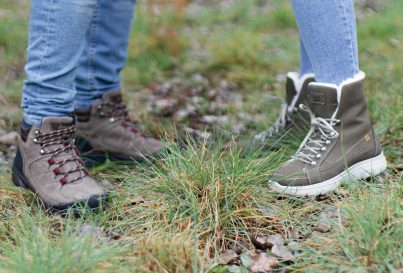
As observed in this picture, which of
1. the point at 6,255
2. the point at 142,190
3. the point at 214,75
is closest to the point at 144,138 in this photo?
the point at 142,190

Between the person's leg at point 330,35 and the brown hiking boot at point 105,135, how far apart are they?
2.82ft

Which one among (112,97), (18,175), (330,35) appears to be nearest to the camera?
(330,35)

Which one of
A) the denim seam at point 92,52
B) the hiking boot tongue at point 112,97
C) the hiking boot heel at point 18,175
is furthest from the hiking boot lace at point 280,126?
the hiking boot heel at point 18,175

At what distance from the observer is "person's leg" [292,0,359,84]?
227cm

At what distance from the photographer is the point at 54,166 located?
230 cm

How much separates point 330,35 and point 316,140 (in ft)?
1.37

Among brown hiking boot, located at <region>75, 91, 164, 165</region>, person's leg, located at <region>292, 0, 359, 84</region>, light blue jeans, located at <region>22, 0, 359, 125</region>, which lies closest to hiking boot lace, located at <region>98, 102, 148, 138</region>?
brown hiking boot, located at <region>75, 91, 164, 165</region>

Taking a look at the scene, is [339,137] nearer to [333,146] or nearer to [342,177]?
[333,146]

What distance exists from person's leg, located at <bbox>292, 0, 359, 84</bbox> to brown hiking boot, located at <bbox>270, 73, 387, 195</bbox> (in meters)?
0.06

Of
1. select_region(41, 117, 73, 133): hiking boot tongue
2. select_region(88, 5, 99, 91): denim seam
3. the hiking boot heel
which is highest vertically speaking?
select_region(88, 5, 99, 91): denim seam

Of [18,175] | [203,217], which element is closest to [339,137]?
[203,217]

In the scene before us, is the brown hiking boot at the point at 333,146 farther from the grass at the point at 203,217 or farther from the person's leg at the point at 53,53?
the person's leg at the point at 53,53

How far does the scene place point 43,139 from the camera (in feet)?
7.60

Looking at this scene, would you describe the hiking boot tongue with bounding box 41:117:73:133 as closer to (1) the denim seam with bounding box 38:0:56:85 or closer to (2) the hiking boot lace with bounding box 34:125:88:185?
(2) the hiking boot lace with bounding box 34:125:88:185
